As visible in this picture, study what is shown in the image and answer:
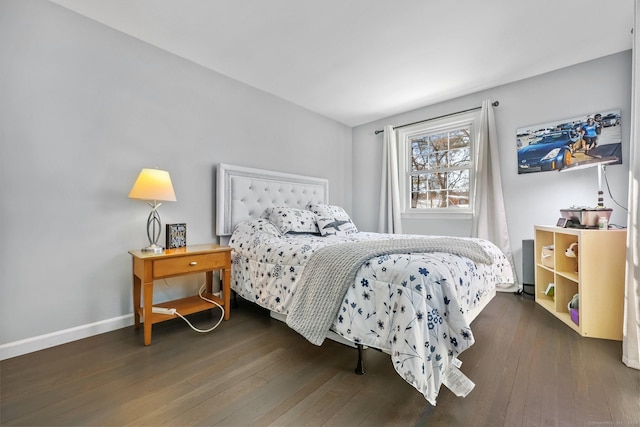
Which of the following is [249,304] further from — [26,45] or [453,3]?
[453,3]

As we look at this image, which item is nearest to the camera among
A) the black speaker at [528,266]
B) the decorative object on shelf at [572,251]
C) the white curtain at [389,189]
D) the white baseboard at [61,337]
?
the white baseboard at [61,337]

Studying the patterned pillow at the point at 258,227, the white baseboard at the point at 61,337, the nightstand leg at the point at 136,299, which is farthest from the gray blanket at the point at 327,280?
the white baseboard at the point at 61,337

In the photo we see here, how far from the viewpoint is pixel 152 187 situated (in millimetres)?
1957

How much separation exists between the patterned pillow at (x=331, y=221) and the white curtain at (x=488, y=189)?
1.51 meters

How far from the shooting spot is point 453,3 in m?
1.87

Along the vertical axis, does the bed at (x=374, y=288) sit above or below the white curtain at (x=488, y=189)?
below

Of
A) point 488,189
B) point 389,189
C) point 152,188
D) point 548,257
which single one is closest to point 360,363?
point 152,188

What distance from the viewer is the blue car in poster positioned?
2.66 meters

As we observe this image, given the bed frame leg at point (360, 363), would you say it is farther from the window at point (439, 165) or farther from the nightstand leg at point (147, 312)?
the window at point (439, 165)

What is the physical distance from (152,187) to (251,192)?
1.06m

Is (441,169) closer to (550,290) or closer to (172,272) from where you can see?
(550,290)

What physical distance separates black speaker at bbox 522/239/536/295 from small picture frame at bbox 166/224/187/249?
341cm

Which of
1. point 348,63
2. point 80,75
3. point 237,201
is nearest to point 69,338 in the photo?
point 237,201

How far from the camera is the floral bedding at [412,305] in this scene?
3.83 feet
